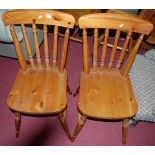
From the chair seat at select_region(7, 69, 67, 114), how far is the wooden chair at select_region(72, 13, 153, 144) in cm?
16

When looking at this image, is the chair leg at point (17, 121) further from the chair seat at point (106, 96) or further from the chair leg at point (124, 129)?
the chair leg at point (124, 129)

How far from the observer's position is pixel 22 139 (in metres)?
1.82

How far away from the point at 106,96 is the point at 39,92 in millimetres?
485

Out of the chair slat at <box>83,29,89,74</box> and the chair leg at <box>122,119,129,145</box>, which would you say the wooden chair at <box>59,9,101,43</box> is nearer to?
the chair slat at <box>83,29,89,74</box>

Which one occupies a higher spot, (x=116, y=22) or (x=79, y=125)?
(x=116, y=22)

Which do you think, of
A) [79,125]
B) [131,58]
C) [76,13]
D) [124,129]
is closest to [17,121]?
[79,125]

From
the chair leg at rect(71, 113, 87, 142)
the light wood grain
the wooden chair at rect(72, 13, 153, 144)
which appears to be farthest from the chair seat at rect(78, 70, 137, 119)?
the light wood grain

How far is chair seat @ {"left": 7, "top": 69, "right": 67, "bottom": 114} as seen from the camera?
147 cm

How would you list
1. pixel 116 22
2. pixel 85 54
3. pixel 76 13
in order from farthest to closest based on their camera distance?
pixel 76 13 < pixel 85 54 < pixel 116 22

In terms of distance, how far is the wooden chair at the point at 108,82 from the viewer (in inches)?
54.5

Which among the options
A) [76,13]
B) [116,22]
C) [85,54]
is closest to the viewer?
[116,22]

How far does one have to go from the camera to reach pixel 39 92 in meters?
1.56

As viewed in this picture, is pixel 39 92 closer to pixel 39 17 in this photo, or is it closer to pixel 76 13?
pixel 39 17
